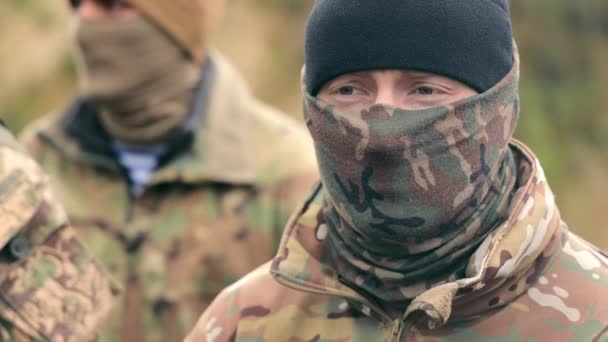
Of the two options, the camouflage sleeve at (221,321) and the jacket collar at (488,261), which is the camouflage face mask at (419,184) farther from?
the camouflage sleeve at (221,321)

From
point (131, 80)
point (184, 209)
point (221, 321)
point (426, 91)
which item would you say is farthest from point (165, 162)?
point (426, 91)

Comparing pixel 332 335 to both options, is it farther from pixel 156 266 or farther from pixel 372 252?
pixel 156 266

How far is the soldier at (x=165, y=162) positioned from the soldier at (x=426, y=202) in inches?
88.9

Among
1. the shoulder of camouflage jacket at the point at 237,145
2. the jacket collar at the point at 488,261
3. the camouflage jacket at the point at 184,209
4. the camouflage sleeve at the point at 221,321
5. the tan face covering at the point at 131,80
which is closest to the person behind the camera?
the jacket collar at the point at 488,261

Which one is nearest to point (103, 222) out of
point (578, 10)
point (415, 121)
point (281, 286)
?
point (281, 286)

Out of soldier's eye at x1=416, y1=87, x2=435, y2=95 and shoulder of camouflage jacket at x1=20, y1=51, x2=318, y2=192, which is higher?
soldier's eye at x1=416, y1=87, x2=435, y2=95

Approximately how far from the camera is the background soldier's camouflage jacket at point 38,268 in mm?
4125

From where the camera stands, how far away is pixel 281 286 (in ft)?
12.5

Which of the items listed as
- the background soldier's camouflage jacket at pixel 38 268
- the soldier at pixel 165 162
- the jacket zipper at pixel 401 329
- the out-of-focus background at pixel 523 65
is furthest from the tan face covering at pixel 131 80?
the out-of-focus background at pixel 523 65

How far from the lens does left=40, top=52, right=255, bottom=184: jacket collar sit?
6.14 metres

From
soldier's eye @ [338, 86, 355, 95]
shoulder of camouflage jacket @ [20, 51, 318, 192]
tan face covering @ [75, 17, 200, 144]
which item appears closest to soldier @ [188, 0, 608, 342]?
soldier's eye @ [338, 86, 355, 95]

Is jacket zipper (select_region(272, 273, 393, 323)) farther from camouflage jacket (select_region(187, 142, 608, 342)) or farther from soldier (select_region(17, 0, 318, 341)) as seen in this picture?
soldier (select_region(17, 0, 318, 341))

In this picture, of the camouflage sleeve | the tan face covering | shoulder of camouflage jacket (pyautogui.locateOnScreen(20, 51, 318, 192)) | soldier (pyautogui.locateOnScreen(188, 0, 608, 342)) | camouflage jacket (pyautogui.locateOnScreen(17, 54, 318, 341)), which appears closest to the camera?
soldier (pyautogui.locateOnScreen(188, 0, 608, 342))

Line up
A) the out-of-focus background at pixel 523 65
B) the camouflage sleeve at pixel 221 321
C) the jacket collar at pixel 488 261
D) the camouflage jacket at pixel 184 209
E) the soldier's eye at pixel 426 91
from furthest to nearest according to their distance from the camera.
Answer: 1. the out-of-focus background at pixel 523 65
2. the camouflage jacket at pixel 184 209
3. the camouflage sleeve at pixel 221 321
4. the soldier's eye at pixel 426 91
5. the jacket collar at pixel 488 261
